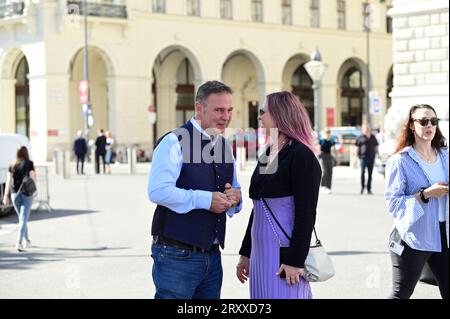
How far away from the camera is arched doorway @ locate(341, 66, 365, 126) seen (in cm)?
5419

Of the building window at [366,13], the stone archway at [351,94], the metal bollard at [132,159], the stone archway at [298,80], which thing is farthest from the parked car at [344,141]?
the stone archway at [351,94]

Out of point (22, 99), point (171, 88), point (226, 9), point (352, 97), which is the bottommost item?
point (22, 99)

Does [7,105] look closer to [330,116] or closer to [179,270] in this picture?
[330,116]

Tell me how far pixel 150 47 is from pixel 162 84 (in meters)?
4.84

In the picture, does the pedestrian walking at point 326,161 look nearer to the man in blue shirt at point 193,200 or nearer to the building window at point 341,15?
the man in blue shirt at point 193,200

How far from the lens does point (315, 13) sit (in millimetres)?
49750

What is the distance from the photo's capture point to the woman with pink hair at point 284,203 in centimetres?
444

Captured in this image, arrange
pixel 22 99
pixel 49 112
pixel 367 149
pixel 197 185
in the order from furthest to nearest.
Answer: pixel 22 99, pixel 49 112, pixel 367 149, pixel 197 185

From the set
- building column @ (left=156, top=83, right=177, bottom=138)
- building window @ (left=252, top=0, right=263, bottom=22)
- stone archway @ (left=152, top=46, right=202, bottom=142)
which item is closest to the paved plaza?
building column @ (left=156, top=83, right=177, bottom=138)

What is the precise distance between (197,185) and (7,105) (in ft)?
133

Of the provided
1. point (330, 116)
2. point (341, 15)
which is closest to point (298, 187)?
→ point (330, 116)

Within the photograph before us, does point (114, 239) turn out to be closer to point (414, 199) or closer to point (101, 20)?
point (414, 199)

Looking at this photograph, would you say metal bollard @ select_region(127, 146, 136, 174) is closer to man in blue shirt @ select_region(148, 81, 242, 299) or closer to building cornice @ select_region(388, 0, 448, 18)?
building cornice @ select_region(388, 0, 448, 18)

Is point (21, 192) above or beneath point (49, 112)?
beneath
